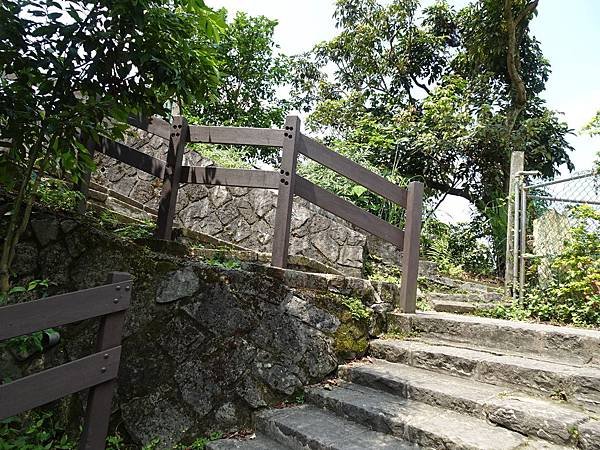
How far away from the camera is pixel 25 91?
2271 mm

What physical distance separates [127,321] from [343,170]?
75.1 inches

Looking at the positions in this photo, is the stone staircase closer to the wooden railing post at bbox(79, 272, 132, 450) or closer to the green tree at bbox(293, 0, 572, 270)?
the wooden railing post at bbox(79, 272, 132, 450)

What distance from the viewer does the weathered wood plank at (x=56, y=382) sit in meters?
1.48

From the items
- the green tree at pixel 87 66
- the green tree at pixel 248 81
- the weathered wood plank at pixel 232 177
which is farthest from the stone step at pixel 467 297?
the green tree at pixel 248 81

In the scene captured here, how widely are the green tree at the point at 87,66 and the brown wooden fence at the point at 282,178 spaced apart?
2.26ft

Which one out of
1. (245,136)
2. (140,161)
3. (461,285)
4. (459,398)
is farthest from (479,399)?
(461,285)

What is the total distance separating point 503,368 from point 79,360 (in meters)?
2.28

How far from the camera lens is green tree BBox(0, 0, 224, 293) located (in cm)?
212

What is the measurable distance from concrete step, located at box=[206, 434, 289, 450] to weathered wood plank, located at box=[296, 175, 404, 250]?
64.3 inches

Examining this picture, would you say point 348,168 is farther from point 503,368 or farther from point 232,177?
point 503,368

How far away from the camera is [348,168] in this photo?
10.8ft

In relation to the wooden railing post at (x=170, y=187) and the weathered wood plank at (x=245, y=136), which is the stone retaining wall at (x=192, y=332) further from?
the weathered wood plank at (x=245, y=136)

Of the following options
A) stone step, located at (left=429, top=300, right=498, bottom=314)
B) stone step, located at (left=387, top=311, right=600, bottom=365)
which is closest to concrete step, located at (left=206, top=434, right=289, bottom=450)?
stone step, located at (left=387, top=311, right=600, bottom=365)

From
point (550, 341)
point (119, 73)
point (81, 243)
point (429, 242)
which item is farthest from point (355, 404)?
point (429, 242)
